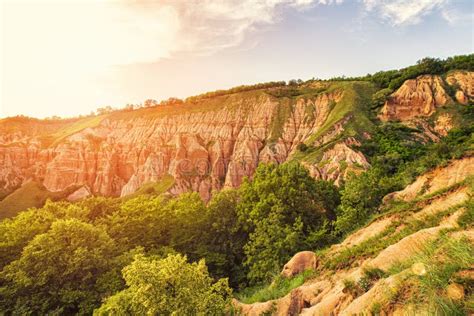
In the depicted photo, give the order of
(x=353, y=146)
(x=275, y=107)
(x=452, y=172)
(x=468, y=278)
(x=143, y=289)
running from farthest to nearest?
(x=275, y=107)
(x=353, y=146)
(x=452, y=172)
(x=143, y=289)
(x=468, y=278)

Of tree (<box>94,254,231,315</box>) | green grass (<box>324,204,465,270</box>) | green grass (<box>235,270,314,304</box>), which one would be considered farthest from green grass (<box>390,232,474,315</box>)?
green grass (<box>235,270,314,304</box>)

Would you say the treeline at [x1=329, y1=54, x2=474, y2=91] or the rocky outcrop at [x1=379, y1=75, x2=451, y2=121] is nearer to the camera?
the rocky outcrop at [x1=379, y1=75, x2=451, y2=121]

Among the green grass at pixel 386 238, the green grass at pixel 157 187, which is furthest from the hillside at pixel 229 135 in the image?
the green grass at pixel 386 238

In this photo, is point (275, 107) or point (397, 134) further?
point (275, 107)

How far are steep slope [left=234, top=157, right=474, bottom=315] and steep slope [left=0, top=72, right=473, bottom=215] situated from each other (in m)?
39.1

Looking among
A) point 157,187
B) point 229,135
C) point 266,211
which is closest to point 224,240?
point 266,211

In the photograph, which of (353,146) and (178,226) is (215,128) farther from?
(178,226)

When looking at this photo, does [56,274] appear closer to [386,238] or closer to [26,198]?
[386,238]

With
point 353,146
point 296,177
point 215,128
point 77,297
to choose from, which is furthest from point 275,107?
point 77,297

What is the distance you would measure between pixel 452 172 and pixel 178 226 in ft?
68.6

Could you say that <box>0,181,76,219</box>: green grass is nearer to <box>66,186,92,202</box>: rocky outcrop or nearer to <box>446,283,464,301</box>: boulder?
<box>66,186,92,202</box>: rocky outcrop

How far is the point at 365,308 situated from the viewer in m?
5.18

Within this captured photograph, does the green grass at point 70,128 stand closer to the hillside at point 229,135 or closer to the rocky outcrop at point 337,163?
the hillside at point 229,135

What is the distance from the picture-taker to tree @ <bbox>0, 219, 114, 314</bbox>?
1691 centimetres
